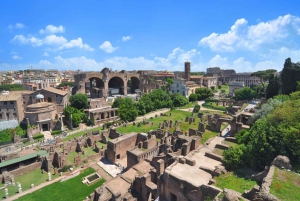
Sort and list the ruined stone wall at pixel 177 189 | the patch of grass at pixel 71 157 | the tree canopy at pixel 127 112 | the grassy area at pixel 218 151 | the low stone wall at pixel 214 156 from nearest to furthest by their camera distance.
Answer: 1. the ruined stone wall at pixel 177 189
2. the low stone wall at pixel 214 156
3. the grassy area at pixel 218 151
4. the patch of grass at pixel 71 157
5. the tree canopy at pixel 127 112

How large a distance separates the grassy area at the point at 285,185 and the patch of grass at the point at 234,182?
5.87ft

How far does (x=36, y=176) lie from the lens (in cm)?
2364

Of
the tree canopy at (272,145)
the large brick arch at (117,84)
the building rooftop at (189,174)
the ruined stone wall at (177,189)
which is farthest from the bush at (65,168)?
the large brick arch at (117,84)

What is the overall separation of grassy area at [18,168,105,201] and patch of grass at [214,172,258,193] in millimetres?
14133

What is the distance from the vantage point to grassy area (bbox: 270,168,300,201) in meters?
9.79

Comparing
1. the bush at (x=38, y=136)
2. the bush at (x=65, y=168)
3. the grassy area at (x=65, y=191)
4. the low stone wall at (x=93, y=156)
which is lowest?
the grassy area at (x=65, y=191)

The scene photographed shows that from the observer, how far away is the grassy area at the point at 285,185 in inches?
385

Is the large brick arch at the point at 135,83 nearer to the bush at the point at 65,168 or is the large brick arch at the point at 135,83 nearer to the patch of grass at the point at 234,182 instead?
the bush at the point at 65,168

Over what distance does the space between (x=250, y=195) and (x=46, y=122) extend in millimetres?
39054

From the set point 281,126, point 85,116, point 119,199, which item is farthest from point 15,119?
point 281,126

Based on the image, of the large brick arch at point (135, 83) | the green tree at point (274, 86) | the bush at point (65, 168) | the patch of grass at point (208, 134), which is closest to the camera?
the bush at point (65, 168)

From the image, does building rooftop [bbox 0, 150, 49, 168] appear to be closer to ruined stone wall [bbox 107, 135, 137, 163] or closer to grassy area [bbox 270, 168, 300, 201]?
ruined stone wall [bbox 107, 135, 137, 163]

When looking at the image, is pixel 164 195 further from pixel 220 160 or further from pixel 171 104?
pixel 171 104

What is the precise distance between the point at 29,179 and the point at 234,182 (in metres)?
24.0
